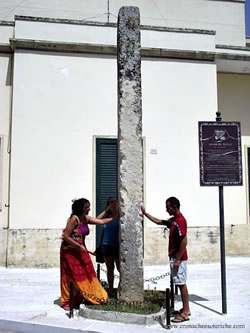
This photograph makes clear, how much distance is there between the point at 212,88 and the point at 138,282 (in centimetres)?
672

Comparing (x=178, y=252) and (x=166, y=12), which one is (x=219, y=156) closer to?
(x=178, y=252)

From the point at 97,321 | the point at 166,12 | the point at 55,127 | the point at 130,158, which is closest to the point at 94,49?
the point at 55,127

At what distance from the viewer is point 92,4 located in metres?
13.3

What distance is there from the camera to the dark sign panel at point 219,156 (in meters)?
5.61

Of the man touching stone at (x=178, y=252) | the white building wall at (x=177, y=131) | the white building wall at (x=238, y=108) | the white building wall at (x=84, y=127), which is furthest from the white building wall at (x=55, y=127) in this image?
the man touching stone at (x=178, y=252)

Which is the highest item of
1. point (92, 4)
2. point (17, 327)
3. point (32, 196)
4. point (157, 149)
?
point (92, 4)

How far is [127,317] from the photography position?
499 centimetres

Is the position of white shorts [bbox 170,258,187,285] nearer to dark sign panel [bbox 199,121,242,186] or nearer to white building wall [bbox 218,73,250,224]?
dark sign panel [bbox 199,121,242,186]

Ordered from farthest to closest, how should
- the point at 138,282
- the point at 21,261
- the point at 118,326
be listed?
1. the point at 21,261
2. the point at 138,282
3. the point at 118,326

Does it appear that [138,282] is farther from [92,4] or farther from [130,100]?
[92,4]

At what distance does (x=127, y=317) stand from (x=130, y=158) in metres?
2.11

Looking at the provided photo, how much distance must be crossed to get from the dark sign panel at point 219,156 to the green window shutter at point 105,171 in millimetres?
4561

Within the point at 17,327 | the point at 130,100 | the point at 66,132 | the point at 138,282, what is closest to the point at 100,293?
the point at 138,282

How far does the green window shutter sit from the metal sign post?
4.56m
